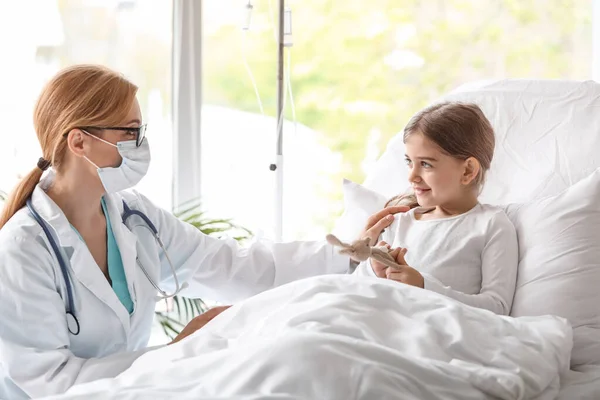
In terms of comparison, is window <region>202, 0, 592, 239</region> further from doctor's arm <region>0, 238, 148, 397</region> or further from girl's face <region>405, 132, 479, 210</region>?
doctor's arm <region>0, 238, 148, 397</region>

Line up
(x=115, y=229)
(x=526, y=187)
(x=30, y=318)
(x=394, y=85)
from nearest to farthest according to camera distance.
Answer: (x=30, y=318), (x=115, y=229), (x=526, y=187), (x=394, y=85)

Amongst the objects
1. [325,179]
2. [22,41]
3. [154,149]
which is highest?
[22,41]

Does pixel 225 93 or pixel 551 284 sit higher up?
pixel 225 93

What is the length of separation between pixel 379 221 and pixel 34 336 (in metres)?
0.92

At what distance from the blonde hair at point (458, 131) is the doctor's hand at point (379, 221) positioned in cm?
21

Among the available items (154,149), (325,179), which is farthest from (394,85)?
(154,149)

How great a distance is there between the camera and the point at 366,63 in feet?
16.0

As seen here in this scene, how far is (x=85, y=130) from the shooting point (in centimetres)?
195

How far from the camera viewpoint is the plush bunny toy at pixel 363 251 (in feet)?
5.84

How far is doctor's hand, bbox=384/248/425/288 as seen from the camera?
194 centimetres

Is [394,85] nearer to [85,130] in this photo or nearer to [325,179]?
[325,179]

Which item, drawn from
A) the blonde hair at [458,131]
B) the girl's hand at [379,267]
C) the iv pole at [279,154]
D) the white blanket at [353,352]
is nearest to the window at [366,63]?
the iv pole at [279,154]

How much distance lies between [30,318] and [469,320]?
3.00 ft

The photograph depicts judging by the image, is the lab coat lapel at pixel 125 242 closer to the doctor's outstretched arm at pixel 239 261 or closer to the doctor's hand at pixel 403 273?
the doctor's outstretched arm at pixel 239 261
